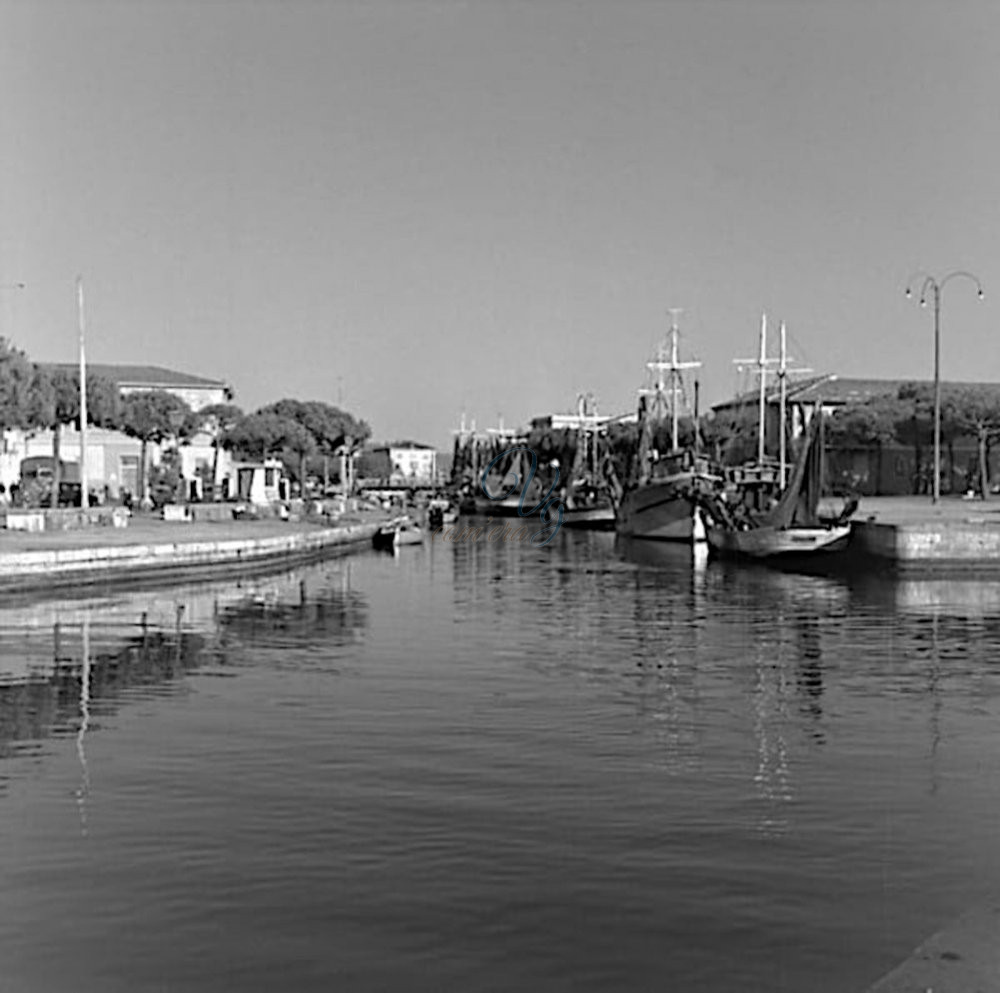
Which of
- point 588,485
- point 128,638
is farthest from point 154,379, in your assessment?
point 128,638

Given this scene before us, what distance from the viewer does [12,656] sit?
23.0 metres

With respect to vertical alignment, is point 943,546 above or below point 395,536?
above

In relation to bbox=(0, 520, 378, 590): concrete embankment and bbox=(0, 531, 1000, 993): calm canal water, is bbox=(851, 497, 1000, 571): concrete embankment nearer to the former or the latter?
bbox=(0, 520, 378, 590): concrete embankment

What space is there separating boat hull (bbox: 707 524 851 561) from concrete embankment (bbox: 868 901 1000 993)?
4480 cm

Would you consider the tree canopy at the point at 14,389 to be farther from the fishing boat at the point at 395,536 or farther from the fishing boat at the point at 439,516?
the fishing boat at the point at 439,516

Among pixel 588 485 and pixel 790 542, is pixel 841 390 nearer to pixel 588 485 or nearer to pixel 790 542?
pixel 588 485

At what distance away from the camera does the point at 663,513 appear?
69312 millimetres

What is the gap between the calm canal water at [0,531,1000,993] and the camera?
892 centimetres

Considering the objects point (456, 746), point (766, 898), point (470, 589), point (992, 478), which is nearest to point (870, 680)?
point (456, 746)

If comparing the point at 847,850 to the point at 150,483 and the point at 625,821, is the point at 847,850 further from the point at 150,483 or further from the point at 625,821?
the point at 150,483

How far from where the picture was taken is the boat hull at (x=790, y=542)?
5172 cm

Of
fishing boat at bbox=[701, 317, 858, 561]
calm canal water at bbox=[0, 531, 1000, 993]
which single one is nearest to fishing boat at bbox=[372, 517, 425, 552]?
fishing boat at bbox=[701, 317, 858, 561]

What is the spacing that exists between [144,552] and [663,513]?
34.8 metres

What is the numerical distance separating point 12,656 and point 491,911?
594 inches
